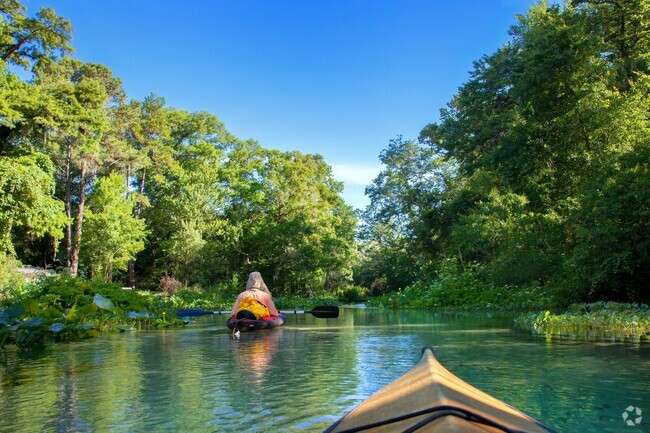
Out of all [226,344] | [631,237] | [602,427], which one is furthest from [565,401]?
[631,237]

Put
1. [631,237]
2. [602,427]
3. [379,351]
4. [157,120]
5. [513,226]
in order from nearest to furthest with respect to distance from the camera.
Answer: [602,427], [379,351], [631,237], [513,226], [157,120]

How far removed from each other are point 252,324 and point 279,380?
20.0ft

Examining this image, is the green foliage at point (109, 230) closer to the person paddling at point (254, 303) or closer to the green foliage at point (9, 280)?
the green foliage at point (9, 280)

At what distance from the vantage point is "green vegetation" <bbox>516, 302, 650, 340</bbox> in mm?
10180

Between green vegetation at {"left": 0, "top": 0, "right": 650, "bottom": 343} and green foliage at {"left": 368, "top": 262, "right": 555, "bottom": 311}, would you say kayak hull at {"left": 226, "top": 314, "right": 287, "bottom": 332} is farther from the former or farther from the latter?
green foliage at {"left": 368, "top": 262, "right": 555, "bottom": 311}

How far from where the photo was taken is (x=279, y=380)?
6469mm

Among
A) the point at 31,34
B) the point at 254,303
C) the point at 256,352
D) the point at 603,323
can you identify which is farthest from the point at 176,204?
the point at 603,323

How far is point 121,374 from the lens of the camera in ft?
23.1

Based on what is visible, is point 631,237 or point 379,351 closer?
point 379,351

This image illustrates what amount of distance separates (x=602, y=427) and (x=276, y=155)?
39.2m

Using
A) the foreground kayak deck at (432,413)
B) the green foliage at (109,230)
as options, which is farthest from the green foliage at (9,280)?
the foreground kayak deck at (432,413)

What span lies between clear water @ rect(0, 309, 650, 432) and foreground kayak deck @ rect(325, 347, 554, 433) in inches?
63.9

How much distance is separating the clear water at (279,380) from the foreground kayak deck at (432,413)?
5.32 ft

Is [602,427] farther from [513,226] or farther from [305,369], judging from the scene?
[513,226]
